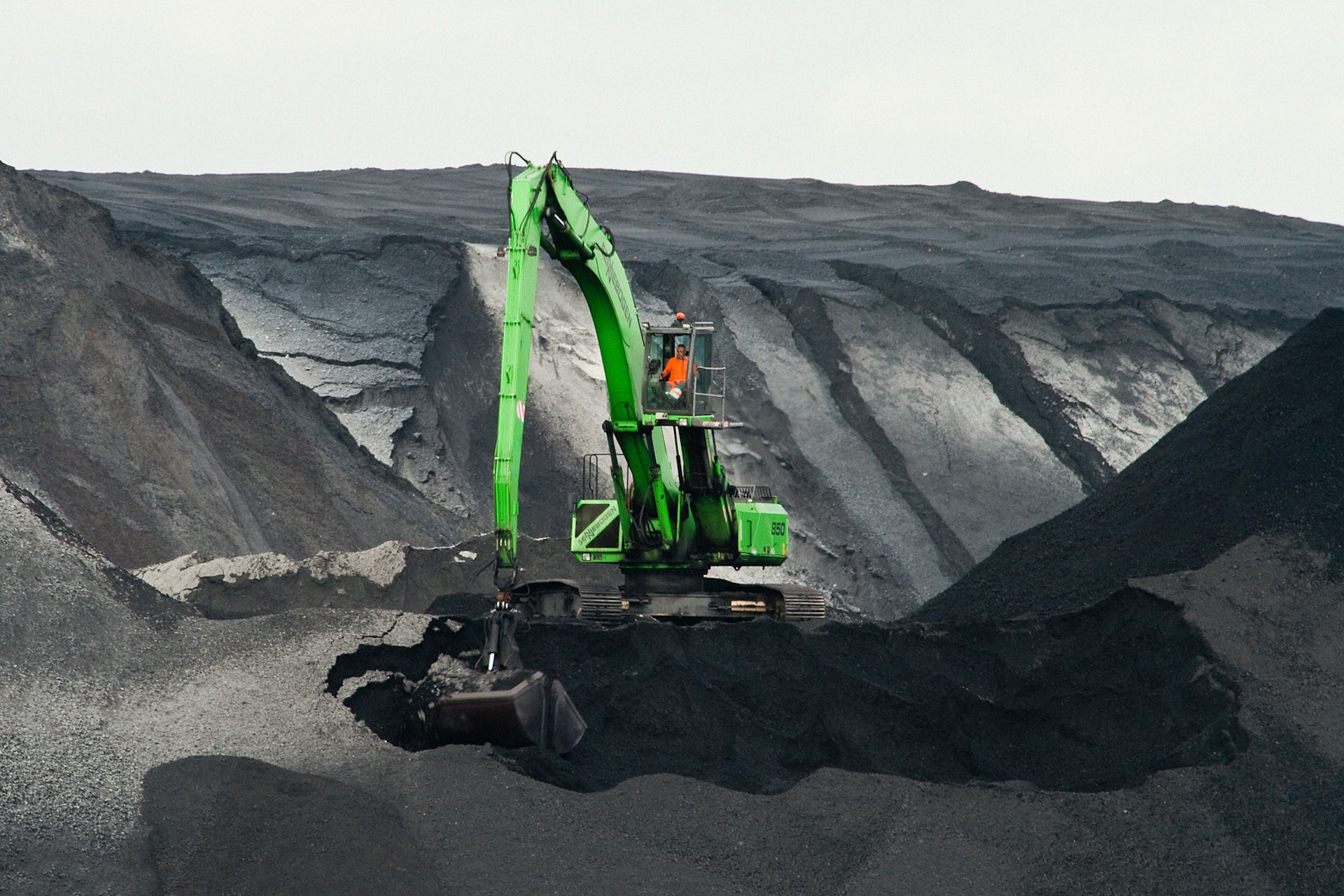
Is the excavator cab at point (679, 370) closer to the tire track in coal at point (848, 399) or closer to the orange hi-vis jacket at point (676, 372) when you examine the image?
the orange hi-vis jacket at point (676, 372)

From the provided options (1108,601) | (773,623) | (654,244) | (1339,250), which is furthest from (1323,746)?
(1339,250)

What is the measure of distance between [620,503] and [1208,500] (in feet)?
15.2

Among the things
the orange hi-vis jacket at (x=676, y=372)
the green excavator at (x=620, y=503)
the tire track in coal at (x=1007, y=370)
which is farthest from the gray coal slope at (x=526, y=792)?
the tire track in coal at (x=1007, y=370)

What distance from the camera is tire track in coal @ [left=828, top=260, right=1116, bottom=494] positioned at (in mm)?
20031

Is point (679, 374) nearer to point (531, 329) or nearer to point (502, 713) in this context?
point (531, 329)

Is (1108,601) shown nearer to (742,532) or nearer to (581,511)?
(742,532)

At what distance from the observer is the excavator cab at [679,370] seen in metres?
9.91

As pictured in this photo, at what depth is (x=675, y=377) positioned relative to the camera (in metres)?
9.91

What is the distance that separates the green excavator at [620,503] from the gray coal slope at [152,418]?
5.01 m

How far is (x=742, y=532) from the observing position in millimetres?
10930

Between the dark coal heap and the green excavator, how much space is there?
80.2 inches

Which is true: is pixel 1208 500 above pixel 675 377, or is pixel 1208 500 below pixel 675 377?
below

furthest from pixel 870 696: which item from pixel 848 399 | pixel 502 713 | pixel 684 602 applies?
pixel 848 399

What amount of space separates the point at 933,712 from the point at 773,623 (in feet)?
4.37
